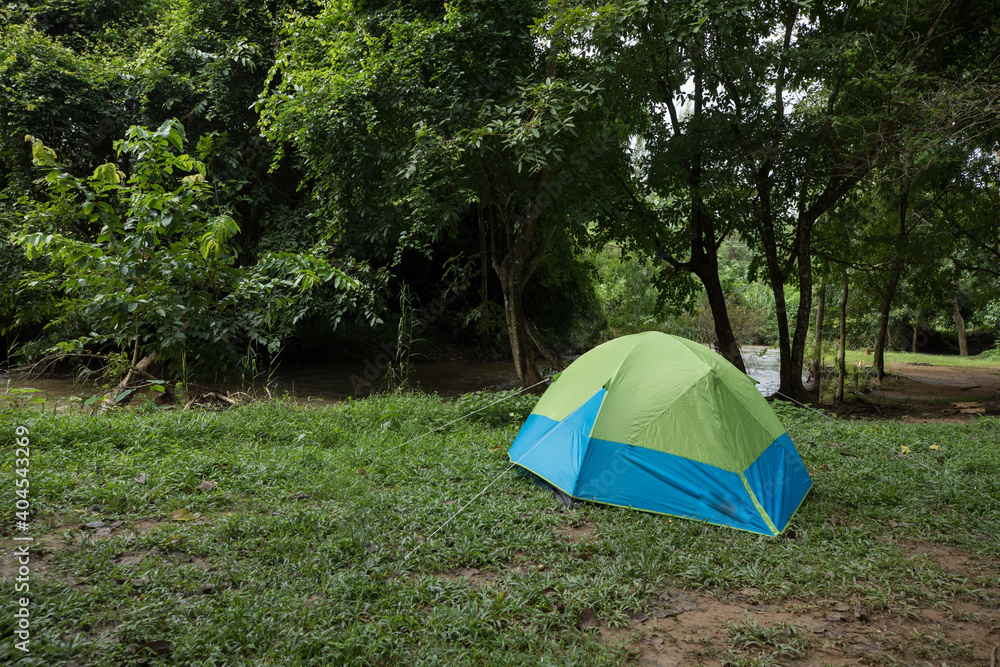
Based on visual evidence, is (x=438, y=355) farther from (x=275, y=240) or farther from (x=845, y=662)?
(x=845, y=662)

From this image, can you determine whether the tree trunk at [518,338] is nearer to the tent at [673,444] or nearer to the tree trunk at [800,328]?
the tree trunk at [800,328]

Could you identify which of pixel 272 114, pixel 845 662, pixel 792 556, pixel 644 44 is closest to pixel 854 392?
pixel 644 44

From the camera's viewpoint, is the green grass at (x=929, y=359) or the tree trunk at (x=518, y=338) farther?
the green grass at (x=929, y=359)

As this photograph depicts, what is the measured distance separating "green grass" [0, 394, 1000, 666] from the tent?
158 mm

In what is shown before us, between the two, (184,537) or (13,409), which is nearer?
(184,537)

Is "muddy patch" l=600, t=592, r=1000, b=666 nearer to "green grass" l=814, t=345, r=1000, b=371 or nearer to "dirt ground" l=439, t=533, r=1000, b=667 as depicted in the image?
"dirt ground" l=439, t=533, r=1000, b=667

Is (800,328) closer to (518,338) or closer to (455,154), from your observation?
(518,338)

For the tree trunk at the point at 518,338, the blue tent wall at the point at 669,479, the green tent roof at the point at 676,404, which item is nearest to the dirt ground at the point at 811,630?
the blue tent wall at the point at 669,479

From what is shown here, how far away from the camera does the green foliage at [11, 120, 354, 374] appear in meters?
6.28

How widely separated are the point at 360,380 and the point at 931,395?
12.3 metres

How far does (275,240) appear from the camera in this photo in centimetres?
1098

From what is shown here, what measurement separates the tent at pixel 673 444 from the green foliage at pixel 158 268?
3.91m

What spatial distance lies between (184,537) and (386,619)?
148cm

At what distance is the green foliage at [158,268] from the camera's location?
628cm
